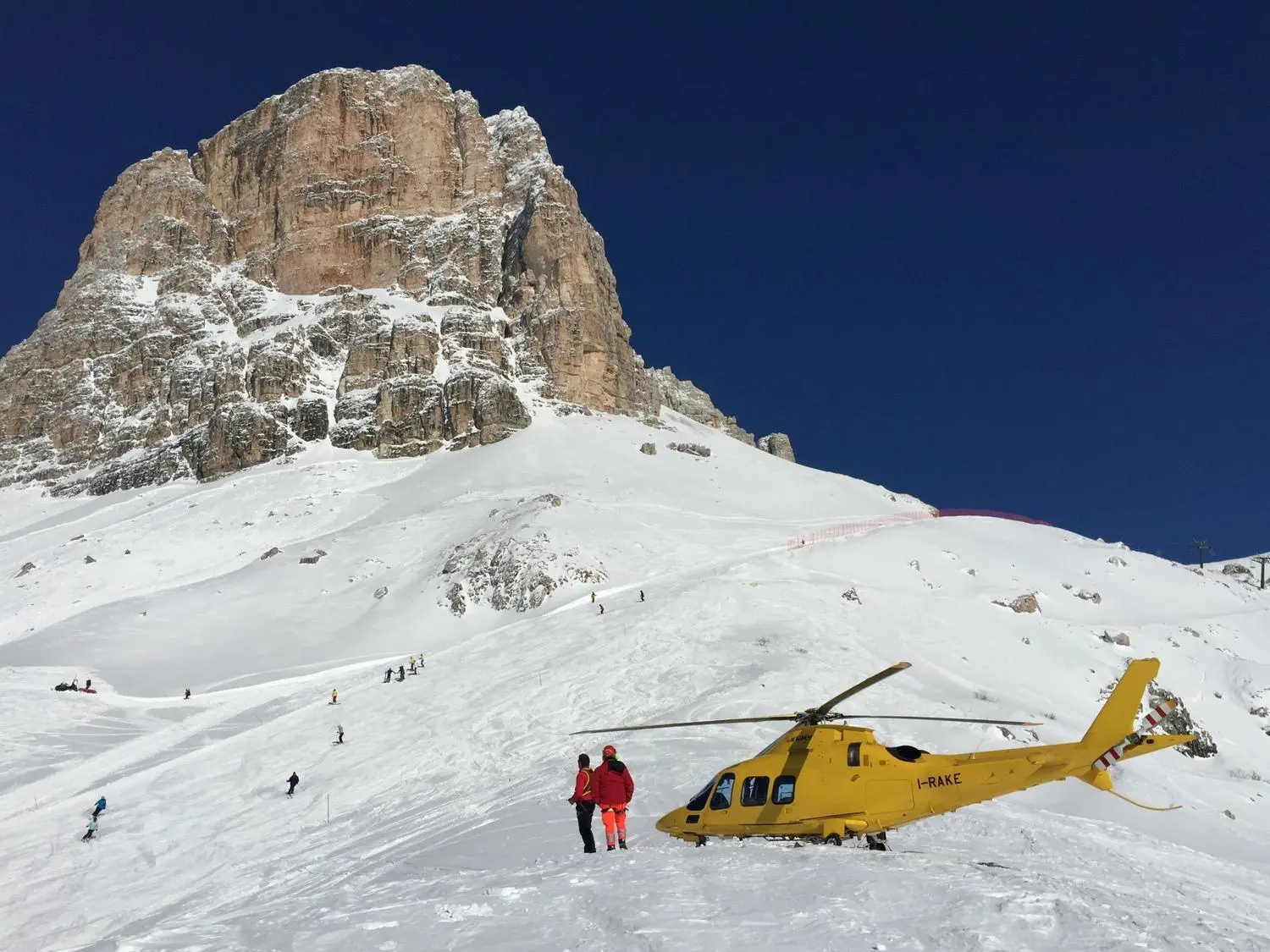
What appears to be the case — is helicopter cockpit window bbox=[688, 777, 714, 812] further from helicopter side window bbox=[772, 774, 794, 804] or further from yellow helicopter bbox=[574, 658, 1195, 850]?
helicopter side window bbox=[772, 774, 794, 804]

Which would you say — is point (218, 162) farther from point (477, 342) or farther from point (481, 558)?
point (481, 558)

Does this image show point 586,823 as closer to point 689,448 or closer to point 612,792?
point 612,792

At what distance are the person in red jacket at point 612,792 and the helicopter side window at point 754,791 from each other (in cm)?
172

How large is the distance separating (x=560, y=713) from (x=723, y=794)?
650 inches

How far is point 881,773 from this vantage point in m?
11.2

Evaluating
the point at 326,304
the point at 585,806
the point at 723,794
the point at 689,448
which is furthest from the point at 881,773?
the point at 326,304

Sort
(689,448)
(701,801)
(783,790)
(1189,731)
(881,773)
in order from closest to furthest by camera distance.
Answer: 1. (881,773)
2. (783,790)
3. (701,801)
4. (1189,731)
5. (689,448)

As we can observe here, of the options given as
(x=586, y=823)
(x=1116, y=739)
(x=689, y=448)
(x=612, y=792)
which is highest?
(x=689, y=448)

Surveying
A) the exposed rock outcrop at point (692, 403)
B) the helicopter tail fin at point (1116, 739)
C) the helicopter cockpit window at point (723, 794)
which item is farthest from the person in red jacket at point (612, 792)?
the exposed rock outcrop at point (692, 403)

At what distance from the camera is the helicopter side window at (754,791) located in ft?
38.7

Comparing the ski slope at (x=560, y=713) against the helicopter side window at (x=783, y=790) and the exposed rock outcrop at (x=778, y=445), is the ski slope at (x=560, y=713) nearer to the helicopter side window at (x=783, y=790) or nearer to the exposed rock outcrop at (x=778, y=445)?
the helicopter side window at (x=783, y=790)

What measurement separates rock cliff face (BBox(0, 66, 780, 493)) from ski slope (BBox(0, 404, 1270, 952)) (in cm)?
1907

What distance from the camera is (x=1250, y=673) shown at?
40188 millimetres

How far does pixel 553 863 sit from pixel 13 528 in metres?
97.9
